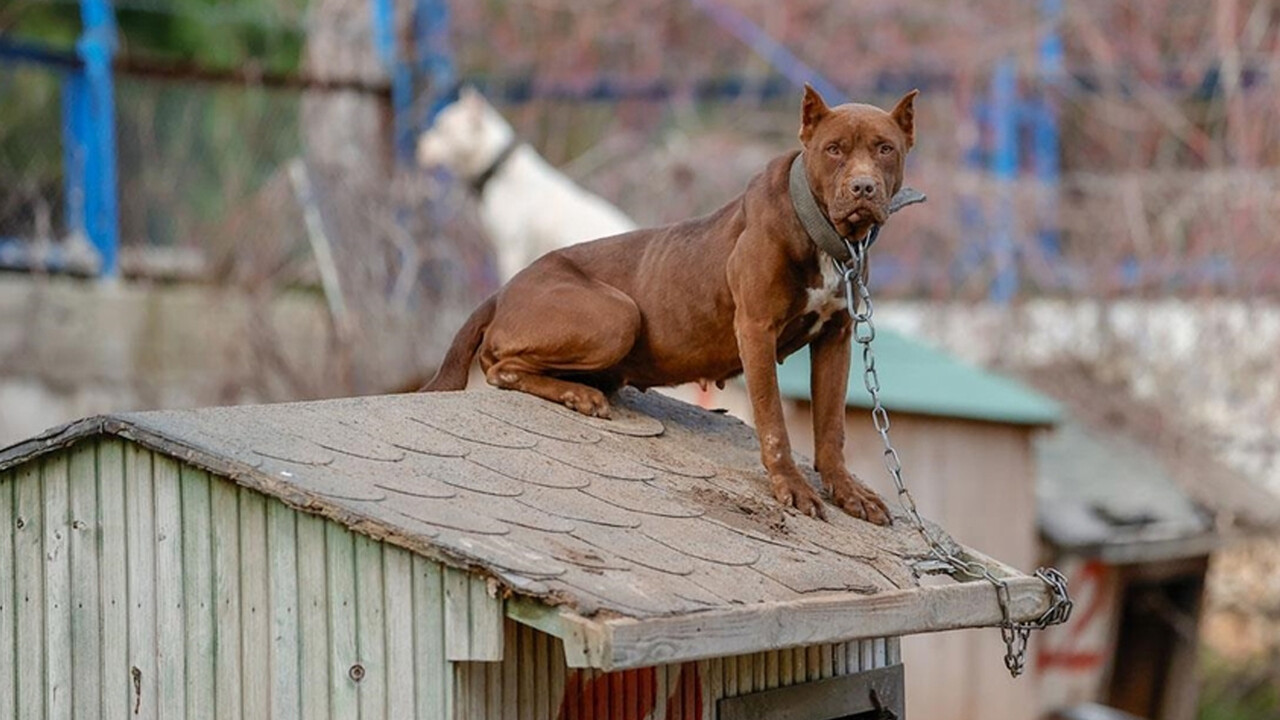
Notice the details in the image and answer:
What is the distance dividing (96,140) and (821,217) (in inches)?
251

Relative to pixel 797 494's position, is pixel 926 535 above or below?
below

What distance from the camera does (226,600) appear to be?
4430mm

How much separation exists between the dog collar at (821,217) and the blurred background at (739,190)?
3671mm

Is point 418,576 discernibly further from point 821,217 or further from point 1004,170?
point 1004,170

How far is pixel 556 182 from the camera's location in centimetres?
1082

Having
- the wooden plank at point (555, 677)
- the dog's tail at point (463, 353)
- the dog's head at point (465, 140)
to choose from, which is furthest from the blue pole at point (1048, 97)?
the wooden plank at point (555, 677)

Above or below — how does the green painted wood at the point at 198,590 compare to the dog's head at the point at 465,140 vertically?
below

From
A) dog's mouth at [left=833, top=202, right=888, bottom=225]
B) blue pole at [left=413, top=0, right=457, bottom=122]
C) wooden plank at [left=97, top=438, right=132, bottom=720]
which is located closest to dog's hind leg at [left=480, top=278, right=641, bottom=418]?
dog's mouth at [left=833, top=202, right=888, bottom=225]

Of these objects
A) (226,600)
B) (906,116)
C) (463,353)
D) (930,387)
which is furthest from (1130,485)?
(226,600)

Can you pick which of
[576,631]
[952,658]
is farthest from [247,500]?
[952,658]

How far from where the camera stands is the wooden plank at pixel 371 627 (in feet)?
13.8

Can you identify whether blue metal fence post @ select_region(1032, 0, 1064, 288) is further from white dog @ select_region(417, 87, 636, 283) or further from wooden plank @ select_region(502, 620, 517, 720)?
wooden plank @ select_region(502, 620, 517, 720)

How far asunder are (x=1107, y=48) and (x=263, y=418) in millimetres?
9985

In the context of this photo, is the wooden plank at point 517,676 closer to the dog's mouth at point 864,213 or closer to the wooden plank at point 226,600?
the wooden plank at point 226,600
